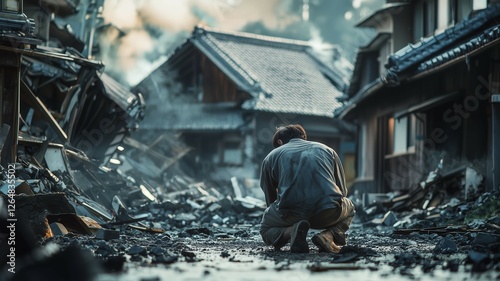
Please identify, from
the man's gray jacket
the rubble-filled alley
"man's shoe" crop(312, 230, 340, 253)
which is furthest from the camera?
the man's gray jacket

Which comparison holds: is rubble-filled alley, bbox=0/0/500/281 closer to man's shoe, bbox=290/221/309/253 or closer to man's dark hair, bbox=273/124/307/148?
man's shoe, bbox=290/221/309/253

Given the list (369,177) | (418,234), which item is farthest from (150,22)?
(418,234)

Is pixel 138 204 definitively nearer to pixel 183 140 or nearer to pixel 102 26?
pixel 102 26

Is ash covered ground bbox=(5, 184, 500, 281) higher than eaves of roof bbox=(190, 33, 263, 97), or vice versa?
eaves of roof bbox=(190, 33, 263, 97)

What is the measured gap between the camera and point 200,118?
1219 inches

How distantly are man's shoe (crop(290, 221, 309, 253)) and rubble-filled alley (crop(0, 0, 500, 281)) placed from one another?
0.15 m

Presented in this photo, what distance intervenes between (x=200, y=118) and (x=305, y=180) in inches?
912

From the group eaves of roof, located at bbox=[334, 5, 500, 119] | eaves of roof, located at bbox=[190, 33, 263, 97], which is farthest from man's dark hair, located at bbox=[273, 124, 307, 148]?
eaves of roof, located at bbox=[190, 33, 263, 97]

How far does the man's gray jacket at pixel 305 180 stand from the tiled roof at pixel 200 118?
2115 cm

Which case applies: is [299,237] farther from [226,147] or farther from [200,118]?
[200,118]

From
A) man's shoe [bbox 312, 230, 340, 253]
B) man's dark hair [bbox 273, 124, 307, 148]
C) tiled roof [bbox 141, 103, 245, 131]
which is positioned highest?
man's dark hair [bbox 273, 124, 307, 148]

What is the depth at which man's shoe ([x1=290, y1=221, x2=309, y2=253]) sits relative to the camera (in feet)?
25.1

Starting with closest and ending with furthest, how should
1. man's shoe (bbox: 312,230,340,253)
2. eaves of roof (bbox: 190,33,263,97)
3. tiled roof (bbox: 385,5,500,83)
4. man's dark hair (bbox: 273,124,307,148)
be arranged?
man's shoe (bbox: 312,230,340,253) → man's dark hair (bbox: 273,124,307,148) → tiled roof (bbox: 385,5,500,83) → eaves of roof (bbox: 190,33,263,97)

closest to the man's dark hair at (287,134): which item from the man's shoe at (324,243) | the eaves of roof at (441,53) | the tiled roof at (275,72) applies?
the man's shoe at (324,243)
